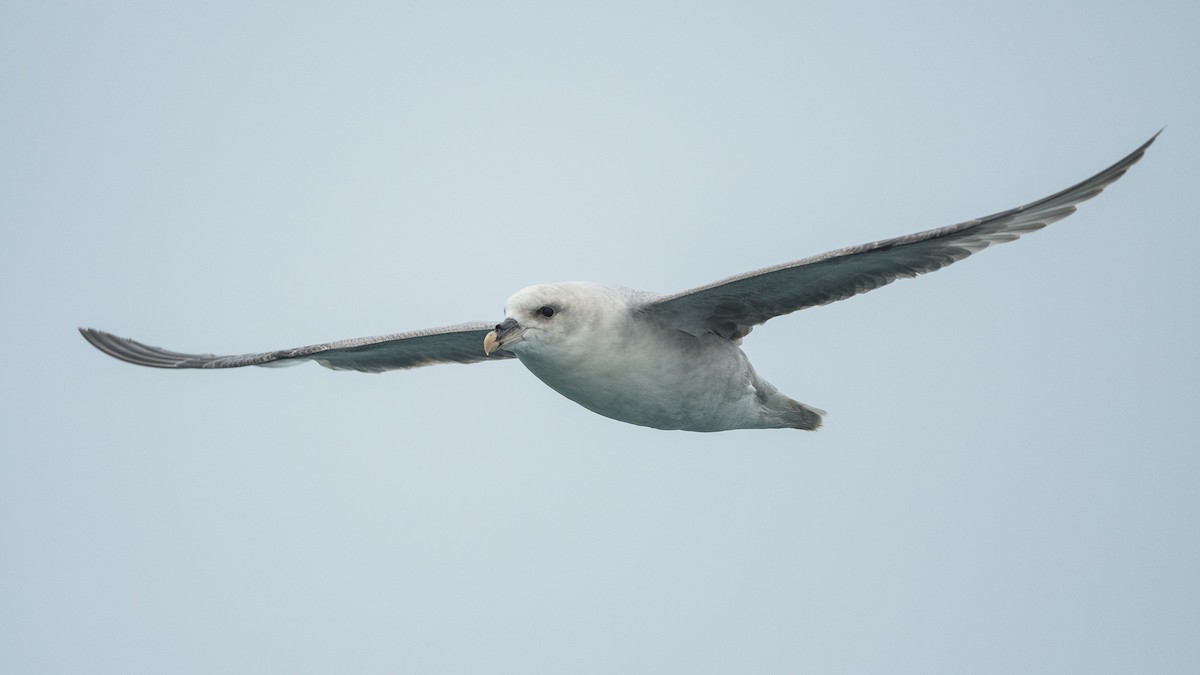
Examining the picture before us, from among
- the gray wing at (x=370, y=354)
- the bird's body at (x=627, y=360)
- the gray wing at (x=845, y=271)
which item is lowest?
the bird's body at (x=627, y=360)

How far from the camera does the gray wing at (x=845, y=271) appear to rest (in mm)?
9680

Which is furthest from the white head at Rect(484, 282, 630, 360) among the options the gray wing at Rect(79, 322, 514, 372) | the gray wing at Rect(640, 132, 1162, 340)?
the gray wing at Rect(79, 322, 514, 372)

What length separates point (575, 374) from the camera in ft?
36.3

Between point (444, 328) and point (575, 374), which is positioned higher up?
point (444, 328)

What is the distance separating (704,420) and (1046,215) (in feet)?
11.6

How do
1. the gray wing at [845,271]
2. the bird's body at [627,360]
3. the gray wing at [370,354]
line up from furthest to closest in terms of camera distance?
the gray wing at [370,354], the bird's body at [627,360], the gray wing at [845,271]

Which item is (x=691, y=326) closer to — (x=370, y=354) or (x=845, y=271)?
(x=845, y=271)

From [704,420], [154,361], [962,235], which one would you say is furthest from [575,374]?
[154,361]

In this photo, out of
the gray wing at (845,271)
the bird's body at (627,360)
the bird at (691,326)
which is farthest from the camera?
the bird's body at (627,360)

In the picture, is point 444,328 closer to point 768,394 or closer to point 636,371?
point 636,371

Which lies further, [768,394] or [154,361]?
[154,361]

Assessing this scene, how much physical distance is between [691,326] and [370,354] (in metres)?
3.81

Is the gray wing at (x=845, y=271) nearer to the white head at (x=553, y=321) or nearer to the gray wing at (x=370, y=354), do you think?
the white head at (x=553, y=321)

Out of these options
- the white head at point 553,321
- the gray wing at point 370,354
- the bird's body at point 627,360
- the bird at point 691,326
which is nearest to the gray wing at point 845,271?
the bird at point 691,326
